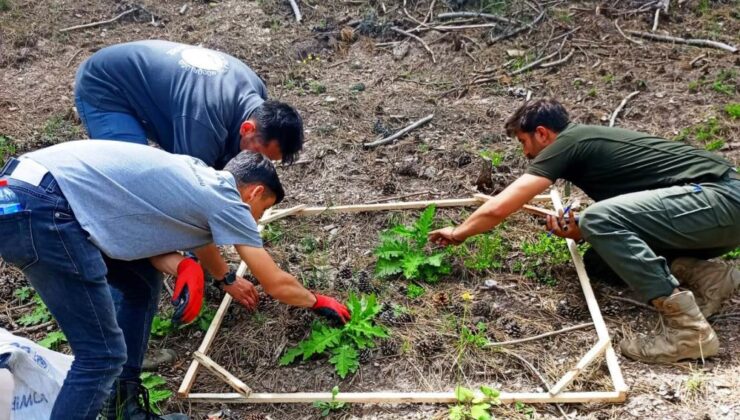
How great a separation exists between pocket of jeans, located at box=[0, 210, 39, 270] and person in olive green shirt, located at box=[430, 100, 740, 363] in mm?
2385

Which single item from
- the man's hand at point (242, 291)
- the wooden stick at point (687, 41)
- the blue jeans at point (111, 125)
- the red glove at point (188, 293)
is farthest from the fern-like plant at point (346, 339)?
the wooden stick at point (687, 41)

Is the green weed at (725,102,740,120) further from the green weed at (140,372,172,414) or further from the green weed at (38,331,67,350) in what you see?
the green weed at (38,331,67,350)

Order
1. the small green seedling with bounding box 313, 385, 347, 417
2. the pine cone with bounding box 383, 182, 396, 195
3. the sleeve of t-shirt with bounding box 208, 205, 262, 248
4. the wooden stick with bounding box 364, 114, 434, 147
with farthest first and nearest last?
the wooden stick with bounding box 364, 114, 434, 147 < the pine cone with bounding box 383, 182, 396, 195 < the small green seedling with bounding box 313, 385, 347, 417 < the sleeve of t-shirt with bounding box 208, 205, 262, 248

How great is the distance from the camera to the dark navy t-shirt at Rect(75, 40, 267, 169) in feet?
11.2

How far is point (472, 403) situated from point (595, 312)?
99 cm

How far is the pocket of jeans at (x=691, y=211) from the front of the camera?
346 cm

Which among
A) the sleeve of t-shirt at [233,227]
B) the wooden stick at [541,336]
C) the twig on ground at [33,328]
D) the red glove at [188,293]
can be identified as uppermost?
the sleeve of t-shirt at [233,227]

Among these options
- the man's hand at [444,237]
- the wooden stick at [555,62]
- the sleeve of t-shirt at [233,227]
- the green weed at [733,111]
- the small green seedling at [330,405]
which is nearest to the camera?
the sleeve of t-shirt at [233,227]

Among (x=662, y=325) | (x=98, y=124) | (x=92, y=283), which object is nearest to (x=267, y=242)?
(x=98, y=124)

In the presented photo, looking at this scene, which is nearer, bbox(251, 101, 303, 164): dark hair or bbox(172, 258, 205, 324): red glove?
bbox(172, 258, 205, 324): red glove

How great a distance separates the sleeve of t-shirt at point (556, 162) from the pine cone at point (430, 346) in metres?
1.17

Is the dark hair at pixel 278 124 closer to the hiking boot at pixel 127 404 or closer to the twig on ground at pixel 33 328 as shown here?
the hiking boot at pixel 127 404

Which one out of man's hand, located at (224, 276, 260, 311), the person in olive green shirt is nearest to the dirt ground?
the person in olive green shirt

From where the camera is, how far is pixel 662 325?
3.40 meters
